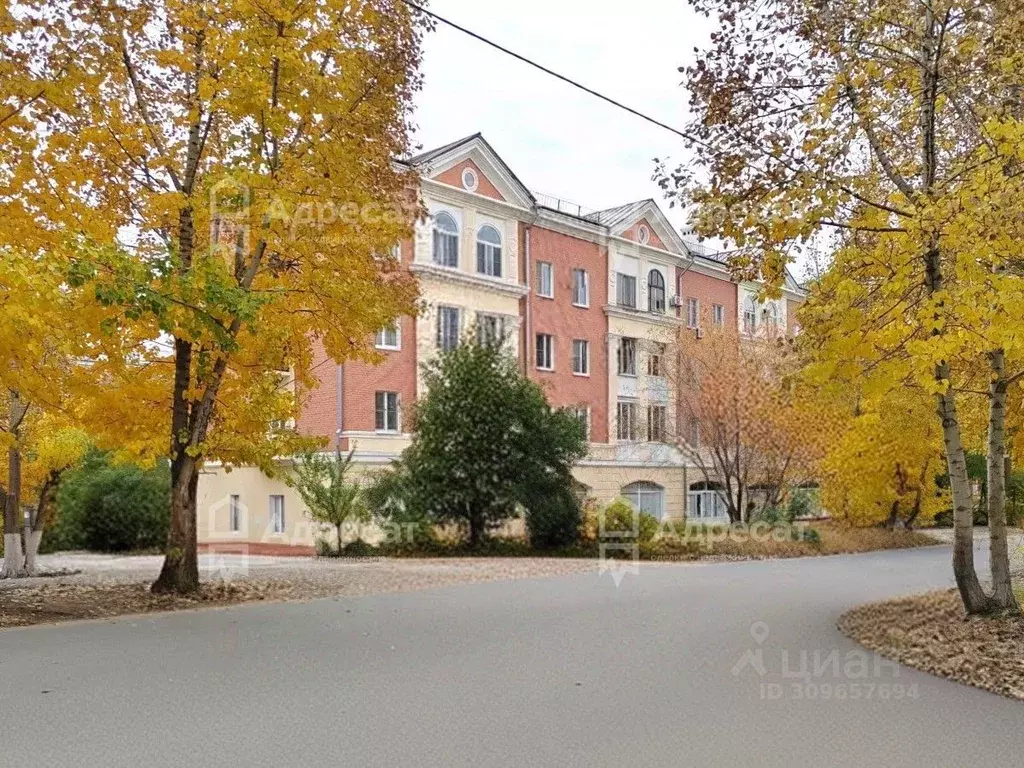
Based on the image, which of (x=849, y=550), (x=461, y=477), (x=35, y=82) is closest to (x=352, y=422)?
(x=461, y=477)

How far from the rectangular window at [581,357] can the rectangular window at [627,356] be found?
200 cm

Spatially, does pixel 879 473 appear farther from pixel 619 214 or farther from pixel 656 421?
pixel 619 214

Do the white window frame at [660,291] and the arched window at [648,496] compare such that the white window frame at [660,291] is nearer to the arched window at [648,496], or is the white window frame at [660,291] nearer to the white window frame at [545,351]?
the white window frame at [545,351]

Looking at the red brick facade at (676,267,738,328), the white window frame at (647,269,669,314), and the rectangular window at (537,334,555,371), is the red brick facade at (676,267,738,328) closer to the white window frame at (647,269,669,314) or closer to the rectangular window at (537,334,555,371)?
the white window frame at (647,269,669,314)

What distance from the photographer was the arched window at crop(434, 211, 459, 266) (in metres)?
31.6

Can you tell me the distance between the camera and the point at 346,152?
44.4ft

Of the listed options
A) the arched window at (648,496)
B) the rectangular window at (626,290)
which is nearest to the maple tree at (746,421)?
the arched window at (648,496)

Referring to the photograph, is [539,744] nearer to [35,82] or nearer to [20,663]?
[20,663]

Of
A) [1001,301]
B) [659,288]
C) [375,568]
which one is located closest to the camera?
[1001,301]

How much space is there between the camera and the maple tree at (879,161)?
32.2ft

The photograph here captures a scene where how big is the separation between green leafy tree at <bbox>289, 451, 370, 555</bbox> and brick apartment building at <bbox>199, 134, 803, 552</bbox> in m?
1.69

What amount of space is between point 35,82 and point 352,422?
61.7 ft

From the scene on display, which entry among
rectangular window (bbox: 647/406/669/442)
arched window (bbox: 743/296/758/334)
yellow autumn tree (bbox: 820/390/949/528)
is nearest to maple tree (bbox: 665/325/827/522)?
yellow autumn tree (bbox: 820/390/949/528)

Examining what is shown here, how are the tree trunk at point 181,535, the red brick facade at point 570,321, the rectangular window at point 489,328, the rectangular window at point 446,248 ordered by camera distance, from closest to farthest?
the tree trunk at point 181,535
the rectangular window at point 489,328
the rectangular window at point 446,248
the red brick facade at point 570,321
